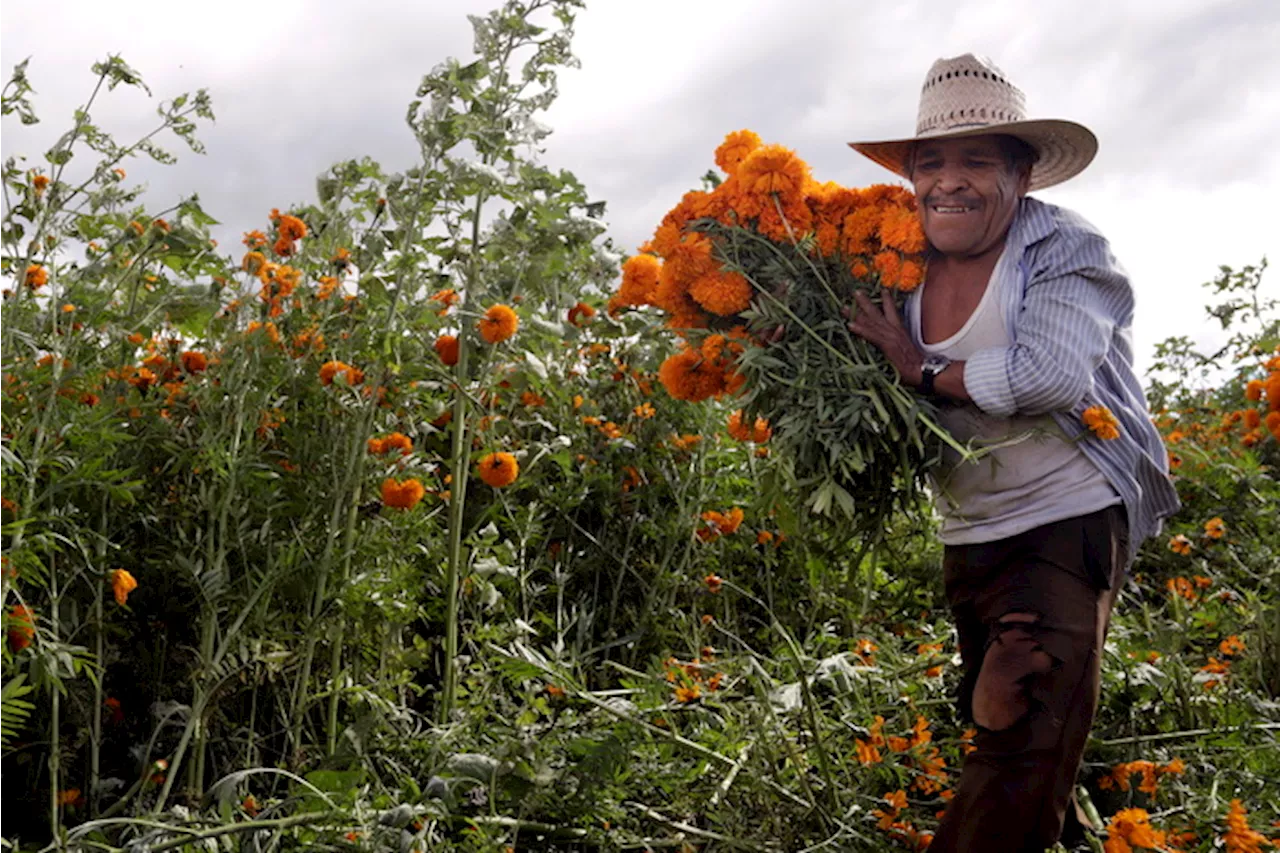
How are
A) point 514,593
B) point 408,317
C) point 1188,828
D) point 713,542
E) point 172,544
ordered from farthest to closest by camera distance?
point 713,542 < point 514,593 < point 408,317 < point 172,544 < point 1188,828

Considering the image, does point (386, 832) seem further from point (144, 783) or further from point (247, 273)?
point (247, 273)

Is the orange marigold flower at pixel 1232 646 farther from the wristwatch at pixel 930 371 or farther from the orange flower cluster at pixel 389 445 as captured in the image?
the orange flower cluster at pixel 389 445

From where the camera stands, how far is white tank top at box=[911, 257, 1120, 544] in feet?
7.97

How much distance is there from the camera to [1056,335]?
7.60ft

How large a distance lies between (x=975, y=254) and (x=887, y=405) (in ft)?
1.18

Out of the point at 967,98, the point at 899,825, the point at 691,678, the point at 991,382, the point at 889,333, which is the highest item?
the point at 967,98

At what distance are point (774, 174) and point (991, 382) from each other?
627mm

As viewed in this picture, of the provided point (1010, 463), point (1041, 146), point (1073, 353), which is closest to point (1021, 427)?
point (1010, 463)

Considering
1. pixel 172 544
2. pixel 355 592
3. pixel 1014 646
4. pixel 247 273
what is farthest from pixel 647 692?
pixel 247 273

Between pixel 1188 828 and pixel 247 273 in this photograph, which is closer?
pixel 1188 828

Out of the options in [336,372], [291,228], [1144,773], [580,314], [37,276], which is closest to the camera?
[1144,773]

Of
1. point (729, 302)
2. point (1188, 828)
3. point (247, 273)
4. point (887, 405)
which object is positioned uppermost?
point (247, 273)

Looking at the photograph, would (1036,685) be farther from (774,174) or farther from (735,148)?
(735,148)

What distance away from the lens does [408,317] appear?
3182 millimetres
